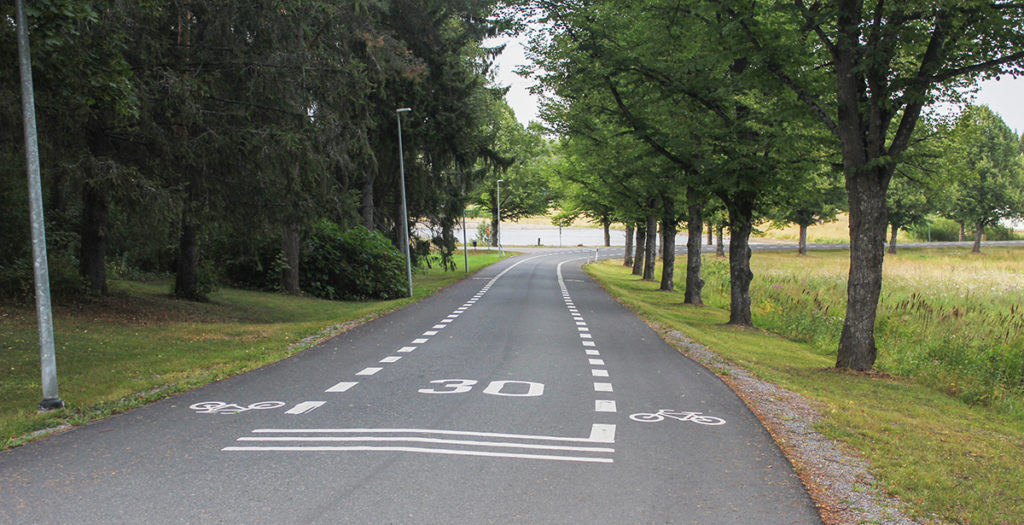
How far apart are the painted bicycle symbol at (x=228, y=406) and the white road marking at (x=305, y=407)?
0.78 ft

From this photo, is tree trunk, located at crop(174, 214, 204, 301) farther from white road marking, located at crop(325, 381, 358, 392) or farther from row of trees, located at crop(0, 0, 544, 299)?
white road marking, located at crop(325, 381, 358, 392)

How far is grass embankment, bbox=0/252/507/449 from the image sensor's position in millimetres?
9547

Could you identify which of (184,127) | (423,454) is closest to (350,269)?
(184,127)

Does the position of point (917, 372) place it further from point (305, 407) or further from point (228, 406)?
point (228, 406)

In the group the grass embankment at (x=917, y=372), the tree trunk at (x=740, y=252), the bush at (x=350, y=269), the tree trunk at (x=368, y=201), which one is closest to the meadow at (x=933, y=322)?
the grass embankment at (x=917, y=372)

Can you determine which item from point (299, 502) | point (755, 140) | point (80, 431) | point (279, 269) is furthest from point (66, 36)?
point (279, 269)

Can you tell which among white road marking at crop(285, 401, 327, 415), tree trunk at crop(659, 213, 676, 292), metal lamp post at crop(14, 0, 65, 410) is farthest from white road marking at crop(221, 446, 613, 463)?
tree trunk at crop(659, 213, 676, 292)

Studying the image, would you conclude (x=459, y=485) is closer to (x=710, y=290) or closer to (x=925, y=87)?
(x=925, y=87)

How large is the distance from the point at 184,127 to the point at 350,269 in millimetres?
13865

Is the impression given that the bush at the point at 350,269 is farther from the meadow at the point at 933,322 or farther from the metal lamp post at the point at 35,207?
the metal lamp post at the point at 35,207

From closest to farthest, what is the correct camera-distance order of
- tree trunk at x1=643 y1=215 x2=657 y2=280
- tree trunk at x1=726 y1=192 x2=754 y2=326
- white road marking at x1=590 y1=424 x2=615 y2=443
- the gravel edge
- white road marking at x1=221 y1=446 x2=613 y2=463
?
1. the gravel edge
2. white road marking at x1=221 y1=446 x2=613 y2=463
3. white road marking at x1=590 y1=424 x2=615 y2=443
4. tree trunk at x1=726 y1=192 x2=754 y2=326
5. tree trunk at x1=643 y1=215 x2=657 y2=280

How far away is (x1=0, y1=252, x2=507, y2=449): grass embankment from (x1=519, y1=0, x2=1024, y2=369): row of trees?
988cm

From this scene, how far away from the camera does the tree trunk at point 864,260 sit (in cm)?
1409

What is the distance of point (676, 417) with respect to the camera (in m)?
8.94
